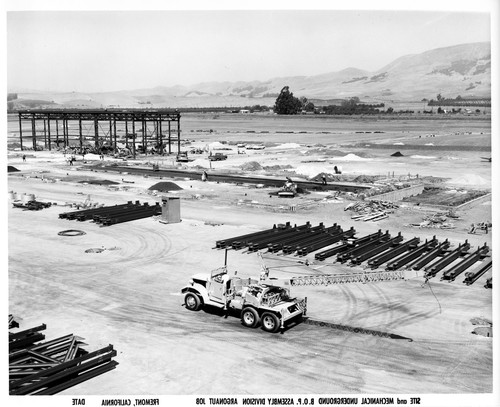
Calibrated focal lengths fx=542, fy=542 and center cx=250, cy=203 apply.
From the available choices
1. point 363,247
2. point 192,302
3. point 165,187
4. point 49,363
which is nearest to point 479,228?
point 363,247

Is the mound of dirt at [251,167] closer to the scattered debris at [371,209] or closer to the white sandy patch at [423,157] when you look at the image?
the white sandy patch at [423,157]

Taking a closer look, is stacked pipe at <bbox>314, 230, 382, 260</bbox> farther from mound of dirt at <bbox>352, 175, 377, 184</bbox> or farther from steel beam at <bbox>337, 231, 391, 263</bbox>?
mound of dirt at <bbox>352, 175, 377, 184</bbox>

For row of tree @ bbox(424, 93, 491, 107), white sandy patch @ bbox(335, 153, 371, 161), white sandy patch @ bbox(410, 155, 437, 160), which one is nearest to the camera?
white sandy patch @ bbox(335, 153, 371, 161)

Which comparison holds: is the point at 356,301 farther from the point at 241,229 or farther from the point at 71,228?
the point at 71,228

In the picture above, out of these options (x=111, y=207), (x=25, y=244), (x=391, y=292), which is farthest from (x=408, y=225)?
(x=25, y=244)

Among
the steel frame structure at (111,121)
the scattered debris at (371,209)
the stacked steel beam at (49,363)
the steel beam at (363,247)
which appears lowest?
the stacked steel beam at (49,363)

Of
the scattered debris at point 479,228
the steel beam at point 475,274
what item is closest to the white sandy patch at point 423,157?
the scattered debris at point 479,228

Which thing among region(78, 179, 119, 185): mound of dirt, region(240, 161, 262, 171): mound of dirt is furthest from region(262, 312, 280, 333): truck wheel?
region(240, 161, 262, 171): mound of dirt

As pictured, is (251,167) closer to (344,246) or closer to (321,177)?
(321,177)
